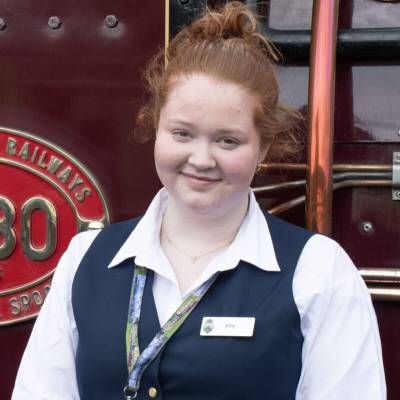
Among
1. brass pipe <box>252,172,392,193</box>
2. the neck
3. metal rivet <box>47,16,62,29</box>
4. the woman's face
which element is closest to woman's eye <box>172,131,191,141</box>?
the woman's face

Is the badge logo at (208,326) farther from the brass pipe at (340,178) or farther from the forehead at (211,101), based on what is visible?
the brass pipe at (340,178)

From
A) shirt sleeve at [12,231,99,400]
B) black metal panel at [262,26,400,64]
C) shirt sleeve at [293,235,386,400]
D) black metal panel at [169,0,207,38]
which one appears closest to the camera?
shirt sleeve at [293,235,386,400]

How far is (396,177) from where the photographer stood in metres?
1.53

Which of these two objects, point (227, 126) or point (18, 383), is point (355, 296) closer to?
point (227, 126)

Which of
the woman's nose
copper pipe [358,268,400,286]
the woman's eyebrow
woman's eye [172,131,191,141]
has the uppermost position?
the woman's eyebrow

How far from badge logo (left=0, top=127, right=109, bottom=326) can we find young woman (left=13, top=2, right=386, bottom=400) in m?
0.41

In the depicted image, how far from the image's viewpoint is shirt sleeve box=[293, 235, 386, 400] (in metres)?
1.15

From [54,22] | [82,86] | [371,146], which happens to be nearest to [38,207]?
[82,86]

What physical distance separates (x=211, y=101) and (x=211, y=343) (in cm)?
38

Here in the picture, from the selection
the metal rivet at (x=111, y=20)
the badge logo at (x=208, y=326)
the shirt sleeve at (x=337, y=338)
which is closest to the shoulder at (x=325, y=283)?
the shirt sleeve at (x=337, y=338)

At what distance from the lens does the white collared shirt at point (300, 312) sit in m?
1.16

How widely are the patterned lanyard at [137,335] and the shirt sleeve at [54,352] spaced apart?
0.14m

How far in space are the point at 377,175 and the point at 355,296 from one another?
446 millimetres

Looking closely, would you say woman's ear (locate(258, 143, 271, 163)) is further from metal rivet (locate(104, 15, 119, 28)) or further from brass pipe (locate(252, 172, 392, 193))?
metal rivet (locate(104, 15, 119, 28))
